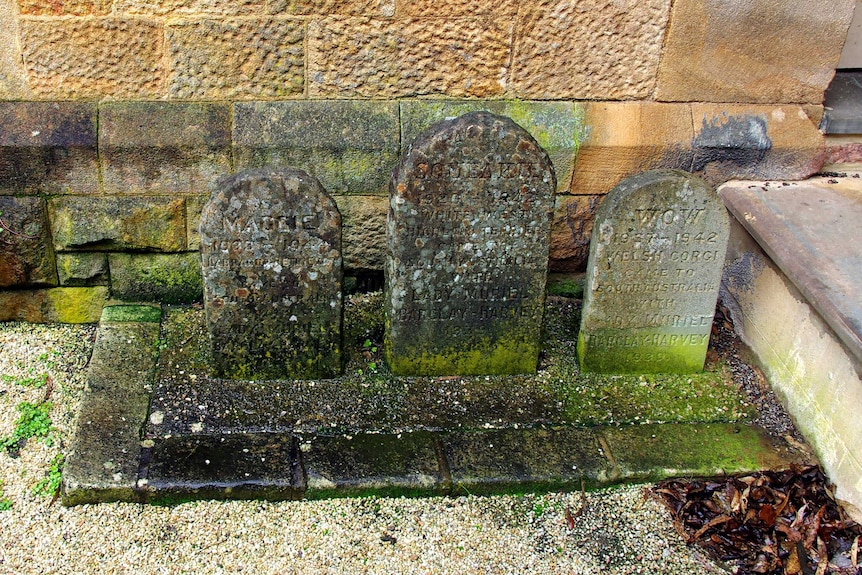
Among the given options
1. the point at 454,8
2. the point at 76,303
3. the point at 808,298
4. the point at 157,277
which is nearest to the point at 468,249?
the point at 454,8

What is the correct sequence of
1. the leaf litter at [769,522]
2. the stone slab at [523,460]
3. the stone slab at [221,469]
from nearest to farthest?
the leaf litter at [769,522] → the stone slab at [221,469] → the stone slab at [523,460]

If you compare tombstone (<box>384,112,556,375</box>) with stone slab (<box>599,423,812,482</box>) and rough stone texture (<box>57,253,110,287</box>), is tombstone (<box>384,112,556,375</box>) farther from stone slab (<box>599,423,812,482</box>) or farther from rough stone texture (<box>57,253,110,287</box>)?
rough stone texture (<box>57,253,110,287</box>)

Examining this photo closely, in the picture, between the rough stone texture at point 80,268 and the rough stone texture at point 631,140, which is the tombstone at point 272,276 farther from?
the rough stone texture at point 631,140

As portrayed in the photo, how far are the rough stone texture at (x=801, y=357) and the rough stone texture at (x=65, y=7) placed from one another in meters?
3.51

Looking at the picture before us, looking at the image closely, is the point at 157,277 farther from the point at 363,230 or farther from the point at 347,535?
the point at 347,535

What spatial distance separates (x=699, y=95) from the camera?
14.1 feet

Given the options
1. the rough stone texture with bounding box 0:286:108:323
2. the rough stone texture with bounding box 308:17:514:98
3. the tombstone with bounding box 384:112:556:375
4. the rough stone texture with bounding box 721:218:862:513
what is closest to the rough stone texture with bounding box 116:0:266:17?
the rough stone texture with bounding box 308:17:514:98

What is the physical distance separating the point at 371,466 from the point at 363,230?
1498 millimetres

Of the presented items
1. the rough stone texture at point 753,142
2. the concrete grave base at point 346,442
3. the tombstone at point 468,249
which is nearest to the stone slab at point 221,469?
the concrete grave base at point 346,442

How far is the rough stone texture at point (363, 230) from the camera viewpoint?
433 cm

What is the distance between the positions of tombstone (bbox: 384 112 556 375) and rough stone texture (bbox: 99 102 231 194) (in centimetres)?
111

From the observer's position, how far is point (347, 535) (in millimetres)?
3137

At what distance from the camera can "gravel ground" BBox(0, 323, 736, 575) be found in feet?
9.86

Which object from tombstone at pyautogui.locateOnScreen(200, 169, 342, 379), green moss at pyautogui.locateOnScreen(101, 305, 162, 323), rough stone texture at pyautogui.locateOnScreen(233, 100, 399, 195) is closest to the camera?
tombstone at pyautogui.locateOnScreen(200, 169, 342, 379)
